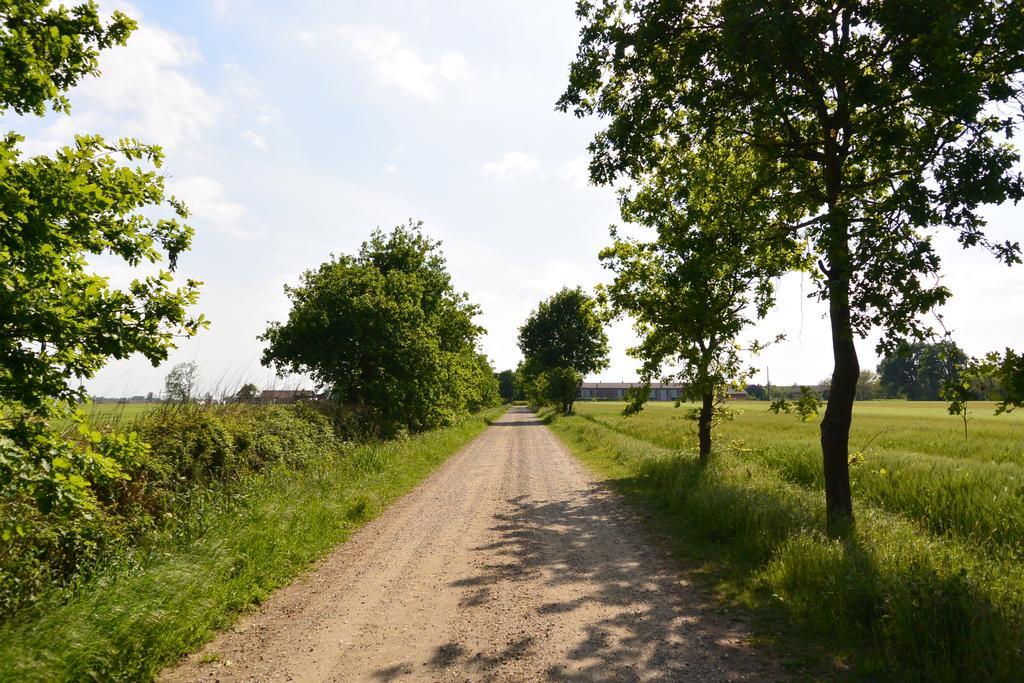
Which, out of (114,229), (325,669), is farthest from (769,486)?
(114,229)

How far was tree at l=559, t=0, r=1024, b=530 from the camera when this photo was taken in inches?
251

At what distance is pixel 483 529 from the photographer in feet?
31.5

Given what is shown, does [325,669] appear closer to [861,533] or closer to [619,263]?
[861,533]

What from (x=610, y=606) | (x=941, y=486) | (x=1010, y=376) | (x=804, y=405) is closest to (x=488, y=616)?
(x=610, y=606)

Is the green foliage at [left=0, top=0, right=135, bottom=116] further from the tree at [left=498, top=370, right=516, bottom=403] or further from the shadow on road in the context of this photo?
the tree at [left=498, top=370, right=516, bottom=403]

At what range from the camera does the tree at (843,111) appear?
6.38 m

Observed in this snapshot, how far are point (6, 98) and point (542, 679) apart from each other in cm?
731

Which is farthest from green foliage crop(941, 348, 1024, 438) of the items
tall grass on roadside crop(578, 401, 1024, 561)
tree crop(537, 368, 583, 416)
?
tree crop(537, 368, 583, 416)

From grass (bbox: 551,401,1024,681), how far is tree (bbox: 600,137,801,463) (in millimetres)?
2687

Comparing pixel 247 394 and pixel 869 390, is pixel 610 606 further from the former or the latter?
pixel 869 390

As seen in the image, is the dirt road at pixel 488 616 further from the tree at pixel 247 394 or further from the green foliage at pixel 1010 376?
the tree at pixel 247 394

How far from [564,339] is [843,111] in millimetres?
47894

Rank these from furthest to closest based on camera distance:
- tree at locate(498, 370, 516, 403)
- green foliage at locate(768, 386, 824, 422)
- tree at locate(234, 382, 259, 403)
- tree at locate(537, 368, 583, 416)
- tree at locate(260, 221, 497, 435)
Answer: tree at locate(498, 370, 516, 403) < tree at locate(537, 368, 583, 416) < tree at locate(260, 221, 497, 435) < tree at locate(234, 382, 259, 403) < green foliage at locate(768, 386, 824, 422)

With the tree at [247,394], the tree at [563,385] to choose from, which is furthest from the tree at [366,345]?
the tree at [563,385]
